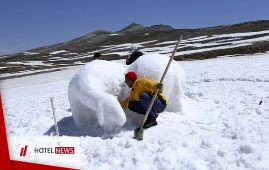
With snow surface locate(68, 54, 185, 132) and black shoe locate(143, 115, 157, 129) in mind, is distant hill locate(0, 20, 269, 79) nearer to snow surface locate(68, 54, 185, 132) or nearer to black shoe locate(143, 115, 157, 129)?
snow surface locate(68, 54, 185, 132)

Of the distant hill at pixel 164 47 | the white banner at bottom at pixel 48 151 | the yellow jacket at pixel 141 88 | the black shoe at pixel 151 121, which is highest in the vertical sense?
the yellow jacket at pixel 141 88

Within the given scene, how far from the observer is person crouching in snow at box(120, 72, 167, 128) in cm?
673

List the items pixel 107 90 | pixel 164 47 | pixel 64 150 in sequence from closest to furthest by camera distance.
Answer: pixel 64 150 → pixel 107 90 → pixel 164 47

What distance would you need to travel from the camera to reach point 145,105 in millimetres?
6789

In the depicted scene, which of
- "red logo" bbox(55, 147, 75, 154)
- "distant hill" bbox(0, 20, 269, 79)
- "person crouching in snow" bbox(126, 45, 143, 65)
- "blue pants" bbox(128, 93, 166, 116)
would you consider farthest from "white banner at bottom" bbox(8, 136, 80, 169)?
"distant hill" bbox(0, 20, 269, 79)

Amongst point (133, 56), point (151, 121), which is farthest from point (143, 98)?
point (133, 56)

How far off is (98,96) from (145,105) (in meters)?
1.03

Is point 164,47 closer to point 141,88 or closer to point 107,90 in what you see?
point 107,90

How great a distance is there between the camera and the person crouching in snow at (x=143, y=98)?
6730 millimetres

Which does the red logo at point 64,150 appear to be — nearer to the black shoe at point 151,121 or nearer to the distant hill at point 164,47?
the black shoe at point 151,121

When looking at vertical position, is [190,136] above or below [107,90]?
below

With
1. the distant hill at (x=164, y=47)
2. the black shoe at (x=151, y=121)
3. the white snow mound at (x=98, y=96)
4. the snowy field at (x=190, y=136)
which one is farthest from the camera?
the distant hill at (x=164, y=47)

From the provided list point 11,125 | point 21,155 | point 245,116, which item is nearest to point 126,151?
point 21,155

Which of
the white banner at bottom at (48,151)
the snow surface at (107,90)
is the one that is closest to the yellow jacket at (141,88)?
the snow surface at (107,90)
